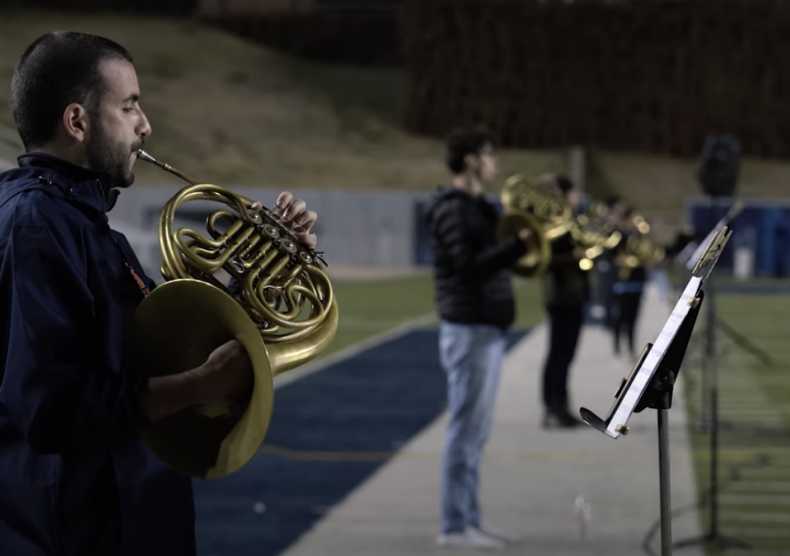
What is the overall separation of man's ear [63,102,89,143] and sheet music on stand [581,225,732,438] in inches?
66.3

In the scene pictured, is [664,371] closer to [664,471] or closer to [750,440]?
[664,471]

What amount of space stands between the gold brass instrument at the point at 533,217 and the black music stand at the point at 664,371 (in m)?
4.06

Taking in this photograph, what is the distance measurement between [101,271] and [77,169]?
10.6 inches

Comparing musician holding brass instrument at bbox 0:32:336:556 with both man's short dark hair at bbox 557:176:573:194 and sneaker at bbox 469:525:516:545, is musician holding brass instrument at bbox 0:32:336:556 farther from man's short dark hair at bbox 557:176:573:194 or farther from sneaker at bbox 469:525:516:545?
man's short dark hair at bbox 557:176:573:194

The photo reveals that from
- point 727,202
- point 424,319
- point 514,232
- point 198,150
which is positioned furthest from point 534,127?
point 514,232

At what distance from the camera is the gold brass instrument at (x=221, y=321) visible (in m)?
3.57

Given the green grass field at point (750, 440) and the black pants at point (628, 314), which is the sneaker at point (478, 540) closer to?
the green grass field at point (750, 440)

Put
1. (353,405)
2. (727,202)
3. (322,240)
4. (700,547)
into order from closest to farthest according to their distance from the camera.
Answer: (700,547)
(353,405)
(727,202)
(322,240)

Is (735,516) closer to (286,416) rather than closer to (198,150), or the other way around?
(286,416)

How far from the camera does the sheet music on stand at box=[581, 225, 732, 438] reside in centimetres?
429

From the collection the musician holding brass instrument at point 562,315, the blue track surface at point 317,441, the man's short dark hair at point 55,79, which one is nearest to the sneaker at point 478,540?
the blue track surface at point 317,441

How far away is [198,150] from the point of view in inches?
2242

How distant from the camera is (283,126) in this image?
62.1m

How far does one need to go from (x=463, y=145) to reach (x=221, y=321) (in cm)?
492
